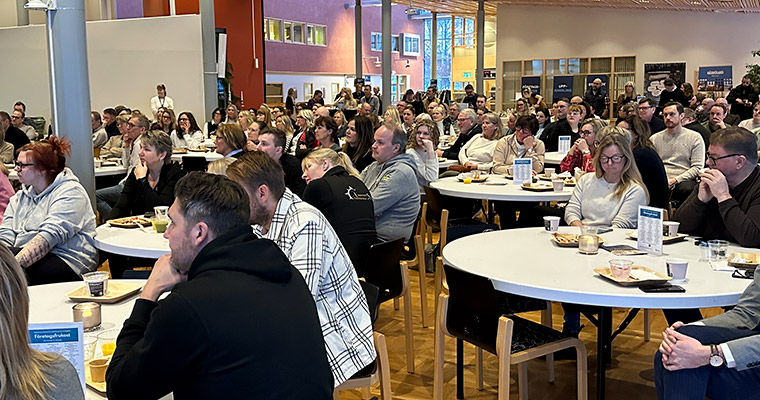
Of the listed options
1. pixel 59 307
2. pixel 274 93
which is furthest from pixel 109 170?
pixel 274 93

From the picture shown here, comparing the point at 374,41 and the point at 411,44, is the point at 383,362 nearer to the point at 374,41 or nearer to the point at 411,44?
the point at 374,41

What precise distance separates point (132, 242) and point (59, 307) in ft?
3.84

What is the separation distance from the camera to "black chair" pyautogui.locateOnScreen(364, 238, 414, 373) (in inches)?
144

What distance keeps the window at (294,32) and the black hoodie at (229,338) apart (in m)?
24.9

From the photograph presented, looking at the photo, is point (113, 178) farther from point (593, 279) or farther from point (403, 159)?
point (593, 279)

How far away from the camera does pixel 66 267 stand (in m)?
4.02

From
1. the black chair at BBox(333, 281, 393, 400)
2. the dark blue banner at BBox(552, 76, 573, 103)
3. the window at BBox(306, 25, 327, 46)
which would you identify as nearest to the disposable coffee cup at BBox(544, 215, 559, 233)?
the black chair at BBox(333, 281, 393, 400)

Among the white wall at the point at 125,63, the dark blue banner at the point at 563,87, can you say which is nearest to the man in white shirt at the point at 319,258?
the white wall at the point at 125,63

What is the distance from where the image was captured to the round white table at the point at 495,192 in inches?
209

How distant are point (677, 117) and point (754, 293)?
484cm

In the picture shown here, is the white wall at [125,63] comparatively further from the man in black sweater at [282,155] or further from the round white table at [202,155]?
the man in black sweater at [282,155]

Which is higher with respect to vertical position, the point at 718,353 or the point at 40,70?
the point at 40,70

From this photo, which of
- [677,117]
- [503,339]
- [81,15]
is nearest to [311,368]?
[503,339]

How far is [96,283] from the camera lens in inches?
107
